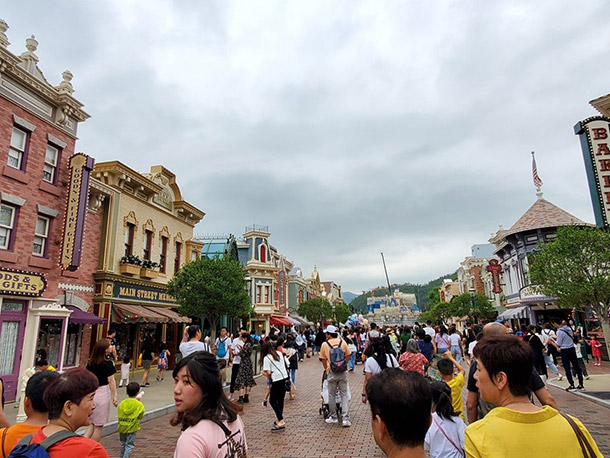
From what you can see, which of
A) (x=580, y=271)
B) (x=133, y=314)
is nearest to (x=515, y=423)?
(x=580, y=271)

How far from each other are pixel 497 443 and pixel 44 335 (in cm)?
1540

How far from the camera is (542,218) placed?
3041 centimetres

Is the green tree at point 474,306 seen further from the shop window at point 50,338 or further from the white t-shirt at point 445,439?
the white t-shirt at point 445,439

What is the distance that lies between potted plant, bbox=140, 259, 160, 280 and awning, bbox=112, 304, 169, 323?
1.48 m

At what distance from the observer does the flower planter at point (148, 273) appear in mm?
18875

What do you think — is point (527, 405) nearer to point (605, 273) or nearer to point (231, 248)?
point (605, 273)

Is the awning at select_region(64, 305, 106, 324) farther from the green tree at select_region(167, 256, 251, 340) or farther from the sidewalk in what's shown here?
the green tree at select_region(167, 256, 251, 340)

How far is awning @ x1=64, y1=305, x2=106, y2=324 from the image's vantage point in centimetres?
1444

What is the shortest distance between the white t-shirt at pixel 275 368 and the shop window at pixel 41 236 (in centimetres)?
991

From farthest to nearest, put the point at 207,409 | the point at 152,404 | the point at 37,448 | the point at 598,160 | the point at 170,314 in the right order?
the point at 170,314 < the point at 598,160 < the point at 152,404 < the point at 207,409 < the point at 37,448

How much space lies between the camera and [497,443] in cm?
189

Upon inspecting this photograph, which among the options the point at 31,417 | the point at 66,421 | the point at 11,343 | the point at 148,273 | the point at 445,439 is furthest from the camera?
the point at 148,273

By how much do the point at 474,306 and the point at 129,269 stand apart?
3635cm

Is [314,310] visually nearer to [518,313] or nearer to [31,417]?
[518,313]
